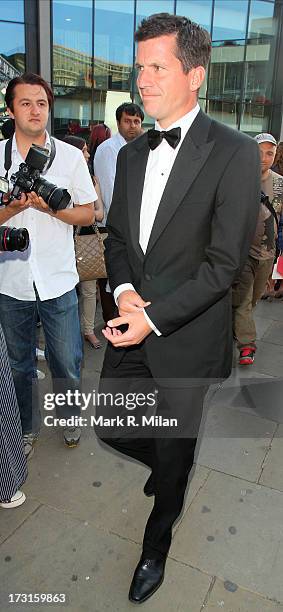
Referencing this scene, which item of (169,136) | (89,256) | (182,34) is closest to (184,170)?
(169,136)

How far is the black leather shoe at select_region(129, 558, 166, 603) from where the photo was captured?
2.07m

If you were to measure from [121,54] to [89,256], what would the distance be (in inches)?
519

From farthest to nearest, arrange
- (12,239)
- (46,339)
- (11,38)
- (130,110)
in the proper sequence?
(11,38)
(130,110)
(46,339)
(12,239)

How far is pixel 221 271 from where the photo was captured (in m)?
1.78

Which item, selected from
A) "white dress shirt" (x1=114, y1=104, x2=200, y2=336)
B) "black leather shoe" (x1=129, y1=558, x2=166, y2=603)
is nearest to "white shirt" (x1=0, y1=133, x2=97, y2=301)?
"white dress shirt" (x1=114, y1=104, x2=200, y2=336)

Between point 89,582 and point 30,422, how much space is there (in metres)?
1.17

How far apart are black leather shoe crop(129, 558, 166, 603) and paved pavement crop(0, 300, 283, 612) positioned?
0.12 ft

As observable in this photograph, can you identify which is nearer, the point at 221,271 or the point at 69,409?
the point at 221,271

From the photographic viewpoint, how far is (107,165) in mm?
4469

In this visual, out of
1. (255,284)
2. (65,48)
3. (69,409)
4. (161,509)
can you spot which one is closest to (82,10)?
(65,48)

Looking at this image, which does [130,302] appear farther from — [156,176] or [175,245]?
[156,176]

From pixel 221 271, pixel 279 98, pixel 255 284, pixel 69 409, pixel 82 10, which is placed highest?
pixel 82 10

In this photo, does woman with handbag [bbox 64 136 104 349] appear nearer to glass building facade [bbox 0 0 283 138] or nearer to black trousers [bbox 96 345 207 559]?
black trousers [bbox 96 345 207 559]

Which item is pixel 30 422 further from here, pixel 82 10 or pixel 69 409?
pixel 82 10
